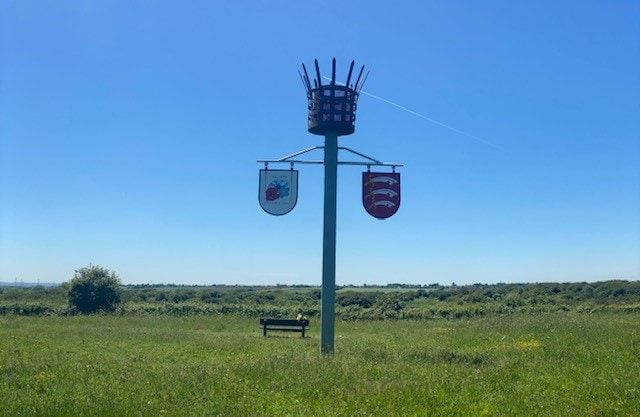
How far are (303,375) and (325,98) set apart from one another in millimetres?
7752

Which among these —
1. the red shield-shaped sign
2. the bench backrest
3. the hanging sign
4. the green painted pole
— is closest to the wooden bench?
the bench backrest

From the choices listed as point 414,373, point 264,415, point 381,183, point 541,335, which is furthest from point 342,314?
point 264,415

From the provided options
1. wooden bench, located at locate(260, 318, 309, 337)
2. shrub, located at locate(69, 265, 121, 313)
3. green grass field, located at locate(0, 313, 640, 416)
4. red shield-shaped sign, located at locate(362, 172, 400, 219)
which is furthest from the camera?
shrub, located at locate(69, 265, 121, 313)

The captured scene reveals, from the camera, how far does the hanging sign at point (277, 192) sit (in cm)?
1555

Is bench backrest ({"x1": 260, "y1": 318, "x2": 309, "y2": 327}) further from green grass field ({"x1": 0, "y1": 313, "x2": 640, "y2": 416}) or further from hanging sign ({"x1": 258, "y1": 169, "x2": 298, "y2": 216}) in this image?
hanging sign ({"x1": 258, "y1": 169, "x2": 298, "y2": 216})

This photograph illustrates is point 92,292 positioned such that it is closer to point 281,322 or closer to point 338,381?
point 281,322

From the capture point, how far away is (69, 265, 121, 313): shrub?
41.5 meters

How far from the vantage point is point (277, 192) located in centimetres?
1561

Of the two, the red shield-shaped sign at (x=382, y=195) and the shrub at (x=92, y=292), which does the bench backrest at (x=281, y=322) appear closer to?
the red shield-shaped sign at (x=382, y=195)

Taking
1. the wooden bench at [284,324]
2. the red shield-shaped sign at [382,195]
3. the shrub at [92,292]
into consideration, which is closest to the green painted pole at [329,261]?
the red shield-shaped sign at [382,195]

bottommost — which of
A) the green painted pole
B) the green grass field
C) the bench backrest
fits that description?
the green grass field

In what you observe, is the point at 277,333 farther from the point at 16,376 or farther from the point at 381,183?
the point at 16,376

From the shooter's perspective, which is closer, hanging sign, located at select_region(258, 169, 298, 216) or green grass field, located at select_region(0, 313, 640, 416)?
green grass field, located at select_region(0, 313, 640, 416)

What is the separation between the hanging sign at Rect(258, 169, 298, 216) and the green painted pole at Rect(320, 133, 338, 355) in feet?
2.87
